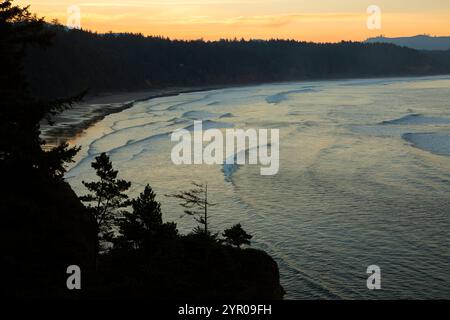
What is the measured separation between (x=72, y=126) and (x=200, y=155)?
35285 millimetres

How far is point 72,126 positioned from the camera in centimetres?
8812

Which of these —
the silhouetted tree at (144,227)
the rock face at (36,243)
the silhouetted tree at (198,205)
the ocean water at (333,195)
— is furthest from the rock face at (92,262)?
the ocean water at (333,195)

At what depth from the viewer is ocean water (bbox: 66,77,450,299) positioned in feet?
90.2

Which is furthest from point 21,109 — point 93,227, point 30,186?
point 93,227

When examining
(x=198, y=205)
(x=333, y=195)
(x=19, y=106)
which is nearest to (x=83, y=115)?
(x=333, y=195)

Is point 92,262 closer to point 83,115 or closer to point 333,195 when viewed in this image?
point 333,195

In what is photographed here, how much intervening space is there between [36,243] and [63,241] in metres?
1.82

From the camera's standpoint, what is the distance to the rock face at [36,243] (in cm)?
1521

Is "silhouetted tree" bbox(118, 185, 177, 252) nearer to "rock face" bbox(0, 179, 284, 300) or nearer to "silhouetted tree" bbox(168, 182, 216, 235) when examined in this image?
"rock face" bbox(0, 179, 284, 300)

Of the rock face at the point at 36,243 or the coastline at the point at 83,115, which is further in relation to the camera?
the coastline at the point at 83,115

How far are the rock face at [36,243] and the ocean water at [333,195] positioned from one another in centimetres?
1122

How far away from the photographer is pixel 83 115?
→ 349 feet

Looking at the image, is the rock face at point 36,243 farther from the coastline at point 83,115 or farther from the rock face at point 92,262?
the coastline at point 83,115

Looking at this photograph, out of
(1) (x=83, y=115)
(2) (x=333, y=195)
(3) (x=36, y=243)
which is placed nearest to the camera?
(3) (x=36, y=243)
